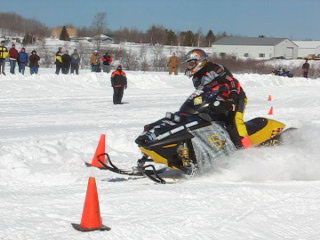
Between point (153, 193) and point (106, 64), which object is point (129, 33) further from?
point (153, 193)

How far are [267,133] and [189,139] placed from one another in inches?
53.4

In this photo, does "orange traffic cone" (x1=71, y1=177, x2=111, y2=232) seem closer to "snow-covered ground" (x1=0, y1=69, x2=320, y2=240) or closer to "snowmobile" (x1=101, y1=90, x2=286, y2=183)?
"snow-covered ground" (x1=0, y1=69, x2=320, y2=240)

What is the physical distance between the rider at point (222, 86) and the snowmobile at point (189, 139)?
0.25 ft

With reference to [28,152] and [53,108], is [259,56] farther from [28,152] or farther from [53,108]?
[28,152]

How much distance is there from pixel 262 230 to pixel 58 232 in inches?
74.5

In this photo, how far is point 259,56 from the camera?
115500 millimetres

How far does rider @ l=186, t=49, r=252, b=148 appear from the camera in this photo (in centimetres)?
772

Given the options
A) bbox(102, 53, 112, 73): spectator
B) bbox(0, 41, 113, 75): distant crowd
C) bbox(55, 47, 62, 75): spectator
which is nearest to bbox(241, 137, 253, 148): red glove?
bbox(0, 41, 113, 75): distant crowd

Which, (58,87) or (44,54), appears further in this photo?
(44,54)

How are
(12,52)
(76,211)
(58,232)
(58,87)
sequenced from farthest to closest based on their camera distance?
(12,52) < (58,87) < (76,211) < (58,232)

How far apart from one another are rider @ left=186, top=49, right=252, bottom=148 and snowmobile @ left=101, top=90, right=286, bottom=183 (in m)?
0.08

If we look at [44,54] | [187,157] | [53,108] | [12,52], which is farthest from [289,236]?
[44,54]

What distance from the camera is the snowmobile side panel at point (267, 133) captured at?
819 centimetres

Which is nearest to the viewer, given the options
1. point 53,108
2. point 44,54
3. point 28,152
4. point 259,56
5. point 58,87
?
point 28,152
